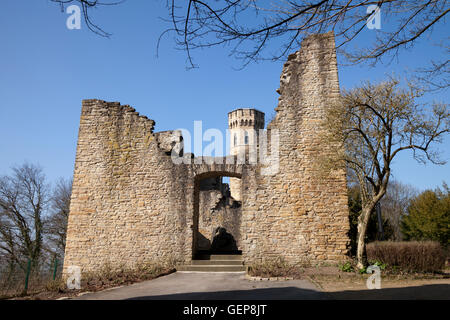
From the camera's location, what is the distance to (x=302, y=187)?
860 cm

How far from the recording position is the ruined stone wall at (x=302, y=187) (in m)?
8.29

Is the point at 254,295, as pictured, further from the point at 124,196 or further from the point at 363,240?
the point at 124,196

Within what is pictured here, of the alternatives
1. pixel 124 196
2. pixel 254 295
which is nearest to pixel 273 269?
pixel 254 295

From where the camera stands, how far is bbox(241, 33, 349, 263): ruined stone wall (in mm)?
8289

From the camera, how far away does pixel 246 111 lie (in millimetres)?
40000

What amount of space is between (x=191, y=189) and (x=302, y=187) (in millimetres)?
3170

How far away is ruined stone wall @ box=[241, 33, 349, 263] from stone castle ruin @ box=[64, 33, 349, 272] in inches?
1.1

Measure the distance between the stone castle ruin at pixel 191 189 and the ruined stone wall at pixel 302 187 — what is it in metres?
0.03

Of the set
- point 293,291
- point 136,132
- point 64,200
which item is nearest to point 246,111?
point 64,200

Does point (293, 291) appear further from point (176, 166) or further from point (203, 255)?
point (176, 166)

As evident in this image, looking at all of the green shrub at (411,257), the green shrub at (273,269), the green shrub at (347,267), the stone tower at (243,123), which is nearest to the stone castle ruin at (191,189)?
the green shrub at (273,269)

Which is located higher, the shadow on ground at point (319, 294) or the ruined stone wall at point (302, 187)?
the ruined stone wall at point (302, 187)

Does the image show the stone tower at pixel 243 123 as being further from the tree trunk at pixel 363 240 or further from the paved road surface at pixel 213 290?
the paved road surface at pixel 213 290

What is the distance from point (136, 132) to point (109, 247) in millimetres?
3551
